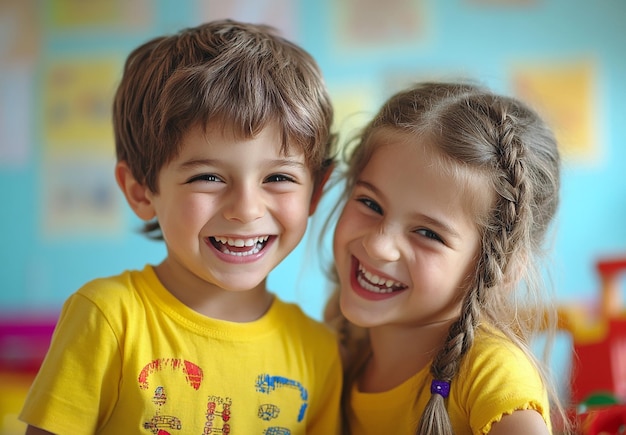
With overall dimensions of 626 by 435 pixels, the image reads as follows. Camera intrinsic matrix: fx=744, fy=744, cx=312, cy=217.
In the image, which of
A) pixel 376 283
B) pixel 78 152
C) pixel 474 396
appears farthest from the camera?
pixel 78 152

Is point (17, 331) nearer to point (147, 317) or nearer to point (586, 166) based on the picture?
point (147, 317)

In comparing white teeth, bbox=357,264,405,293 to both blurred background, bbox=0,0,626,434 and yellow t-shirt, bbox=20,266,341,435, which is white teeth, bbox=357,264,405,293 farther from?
blurred background, bbox=0,0,626,434

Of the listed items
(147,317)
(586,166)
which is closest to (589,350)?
(147,317)

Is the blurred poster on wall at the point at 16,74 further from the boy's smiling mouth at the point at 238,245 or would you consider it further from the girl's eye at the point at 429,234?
the girl's eye at the point at 429,234

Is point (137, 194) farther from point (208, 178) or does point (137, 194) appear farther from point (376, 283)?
point (376, 283)

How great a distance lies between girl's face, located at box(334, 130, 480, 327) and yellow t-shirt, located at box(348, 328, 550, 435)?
0.10 m

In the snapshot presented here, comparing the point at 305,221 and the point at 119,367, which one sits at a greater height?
the point at 305,221

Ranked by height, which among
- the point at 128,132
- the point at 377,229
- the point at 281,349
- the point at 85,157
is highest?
the point at 85,157

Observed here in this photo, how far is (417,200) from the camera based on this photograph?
1.11 m

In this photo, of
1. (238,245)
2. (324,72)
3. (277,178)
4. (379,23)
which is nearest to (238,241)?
(238,245)

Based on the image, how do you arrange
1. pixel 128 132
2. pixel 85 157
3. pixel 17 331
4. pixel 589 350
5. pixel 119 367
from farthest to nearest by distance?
pixel 85 157 → pixel 17 331 → pixel 589 350 → pixel 128 132 → pixel 119 367

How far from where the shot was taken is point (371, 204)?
1.19 m

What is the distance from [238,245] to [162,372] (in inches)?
8.5

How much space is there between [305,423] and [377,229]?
334 millimetres
